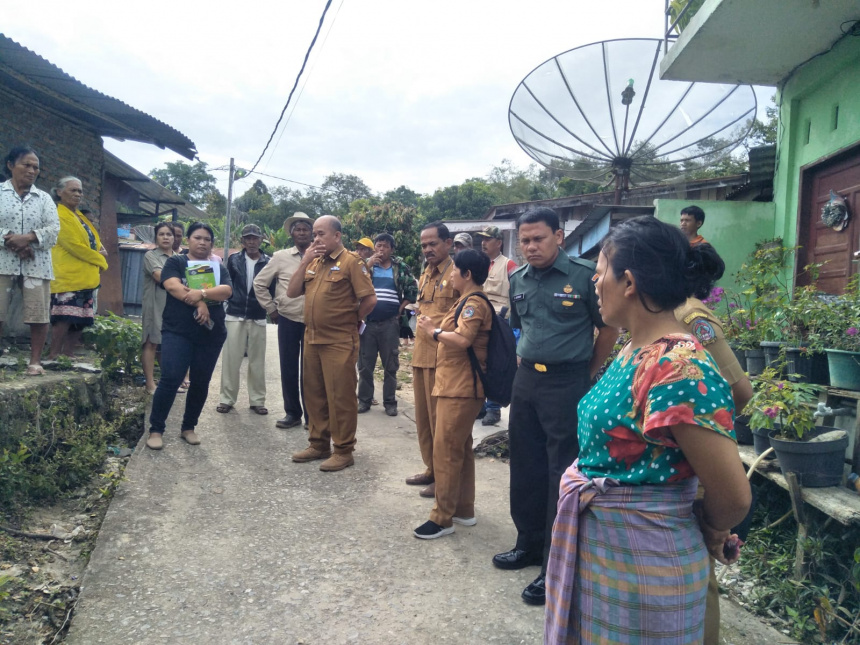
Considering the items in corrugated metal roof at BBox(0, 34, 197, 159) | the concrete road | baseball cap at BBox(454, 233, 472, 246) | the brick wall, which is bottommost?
the concrete road

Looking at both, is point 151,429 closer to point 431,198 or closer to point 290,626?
point 290,626

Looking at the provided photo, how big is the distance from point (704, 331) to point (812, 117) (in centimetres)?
490

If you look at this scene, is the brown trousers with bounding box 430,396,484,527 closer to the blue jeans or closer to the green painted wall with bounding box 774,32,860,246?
the blue jeans

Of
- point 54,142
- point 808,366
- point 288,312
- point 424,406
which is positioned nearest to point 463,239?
point 424,406

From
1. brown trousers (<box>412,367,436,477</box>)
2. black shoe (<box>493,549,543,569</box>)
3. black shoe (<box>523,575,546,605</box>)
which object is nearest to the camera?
black shoe (<box>523,575,546,605</box>)

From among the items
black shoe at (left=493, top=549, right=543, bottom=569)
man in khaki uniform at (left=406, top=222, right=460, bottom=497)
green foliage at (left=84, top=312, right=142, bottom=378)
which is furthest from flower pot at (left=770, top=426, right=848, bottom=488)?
green foliage at (left=84, top=312, right=142, bottom=378)

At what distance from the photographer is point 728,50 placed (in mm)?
5945

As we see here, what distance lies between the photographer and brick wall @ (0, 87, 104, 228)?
22.4ft

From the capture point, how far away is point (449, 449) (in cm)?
354

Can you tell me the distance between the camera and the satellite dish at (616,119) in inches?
288

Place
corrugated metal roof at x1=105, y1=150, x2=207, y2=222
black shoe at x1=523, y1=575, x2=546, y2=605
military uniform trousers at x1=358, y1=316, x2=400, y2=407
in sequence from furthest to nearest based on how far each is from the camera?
1. corrugated metal roof at x1=105, y1=150, x2=207, y2=222
2. military uniform trousers at x1=358, y1=316, x2=400, y2=407
3. black shoe at x1=523, y1=575, x2=546, y2=605

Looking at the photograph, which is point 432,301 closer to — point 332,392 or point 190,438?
point 332,392

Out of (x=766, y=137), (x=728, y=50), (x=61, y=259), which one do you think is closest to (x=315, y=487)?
(x=61, y=259)

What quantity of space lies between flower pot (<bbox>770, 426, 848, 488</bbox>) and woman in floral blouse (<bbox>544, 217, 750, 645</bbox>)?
1.61 meters
